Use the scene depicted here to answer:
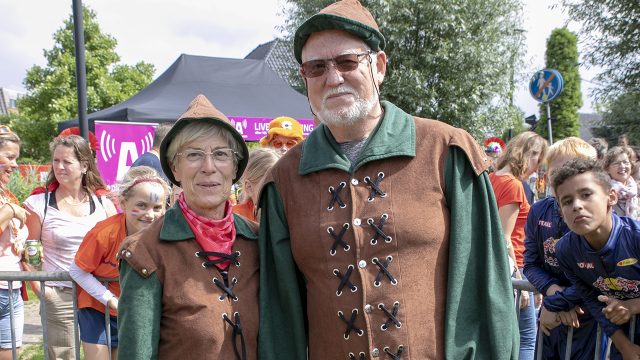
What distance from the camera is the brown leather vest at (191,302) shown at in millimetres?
1944

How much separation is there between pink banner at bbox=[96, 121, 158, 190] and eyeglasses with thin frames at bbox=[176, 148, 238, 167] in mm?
4992

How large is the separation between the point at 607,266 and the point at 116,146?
5680 millimetres

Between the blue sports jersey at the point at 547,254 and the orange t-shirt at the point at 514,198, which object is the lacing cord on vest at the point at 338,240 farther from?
the orange t-shirt at the point at 514,198

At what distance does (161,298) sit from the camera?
1960 millimetres

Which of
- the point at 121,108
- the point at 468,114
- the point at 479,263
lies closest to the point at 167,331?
the point at 479,263

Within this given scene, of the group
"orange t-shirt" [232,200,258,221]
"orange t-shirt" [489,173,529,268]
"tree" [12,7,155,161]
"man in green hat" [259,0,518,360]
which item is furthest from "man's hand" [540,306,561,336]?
"tree" [12,7,155,161]

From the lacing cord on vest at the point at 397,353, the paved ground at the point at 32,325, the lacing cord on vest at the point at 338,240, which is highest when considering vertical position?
the lacing cord on vest at the point at 338,240

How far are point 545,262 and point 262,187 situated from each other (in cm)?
200

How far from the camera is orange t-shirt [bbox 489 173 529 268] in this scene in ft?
13.9

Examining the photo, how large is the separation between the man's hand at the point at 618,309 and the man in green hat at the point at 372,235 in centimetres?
115

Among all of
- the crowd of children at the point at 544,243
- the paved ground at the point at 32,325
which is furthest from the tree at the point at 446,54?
the crowd of children at the point at 544,243

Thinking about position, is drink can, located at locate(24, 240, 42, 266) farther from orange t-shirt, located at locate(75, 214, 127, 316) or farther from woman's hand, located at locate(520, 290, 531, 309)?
woman's hand, located at locate(520, 290, 531, 309)

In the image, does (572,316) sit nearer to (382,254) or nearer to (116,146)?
(382,254)

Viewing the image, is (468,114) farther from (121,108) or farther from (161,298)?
(161,298)
